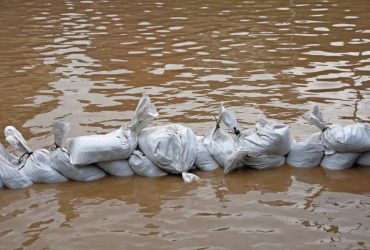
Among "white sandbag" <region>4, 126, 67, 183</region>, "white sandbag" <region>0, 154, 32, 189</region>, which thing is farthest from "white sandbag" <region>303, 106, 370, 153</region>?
"white sandbag" <region>0, 154, 32, 189</region>

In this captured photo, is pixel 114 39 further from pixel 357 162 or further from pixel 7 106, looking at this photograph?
pixel 357 162

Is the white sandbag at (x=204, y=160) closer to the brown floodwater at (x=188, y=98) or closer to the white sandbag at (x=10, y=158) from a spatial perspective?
the brown floodwater at (x=188, y=98)

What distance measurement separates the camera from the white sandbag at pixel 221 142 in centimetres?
479

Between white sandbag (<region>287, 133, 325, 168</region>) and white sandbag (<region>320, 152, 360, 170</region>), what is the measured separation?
0.10 metres

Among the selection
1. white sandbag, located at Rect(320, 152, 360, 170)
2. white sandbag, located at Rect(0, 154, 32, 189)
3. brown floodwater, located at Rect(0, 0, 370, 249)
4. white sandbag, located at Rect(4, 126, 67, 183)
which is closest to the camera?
brown floodwater, located at Rect(0, 0, 370, 249)

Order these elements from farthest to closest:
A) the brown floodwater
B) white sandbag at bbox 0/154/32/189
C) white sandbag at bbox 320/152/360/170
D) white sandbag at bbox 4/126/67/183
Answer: white sandbag at bbox 320/152/360/170, white sandbag at bbox 4/126/67/183, white sandbag at bbox 0/154/32/189, the brown floodwater

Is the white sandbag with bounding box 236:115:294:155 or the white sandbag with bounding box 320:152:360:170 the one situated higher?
the white sandbag with bounding box 236:115:294:155

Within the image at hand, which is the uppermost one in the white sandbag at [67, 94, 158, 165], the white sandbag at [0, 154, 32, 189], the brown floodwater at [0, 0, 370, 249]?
the white sandbag at [67, 94, 158, 165]

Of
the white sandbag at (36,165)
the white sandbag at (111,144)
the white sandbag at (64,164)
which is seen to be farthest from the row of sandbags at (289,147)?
the white sandbag at (36,165)

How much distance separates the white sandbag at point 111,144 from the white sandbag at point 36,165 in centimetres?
22

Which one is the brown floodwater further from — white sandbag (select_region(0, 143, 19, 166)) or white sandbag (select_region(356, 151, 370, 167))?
white sandbag (select_region(0, 143, 19, 166))

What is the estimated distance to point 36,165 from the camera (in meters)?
4.64

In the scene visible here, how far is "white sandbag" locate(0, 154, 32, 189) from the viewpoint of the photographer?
14.8ft

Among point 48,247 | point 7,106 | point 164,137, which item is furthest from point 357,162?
point 7,106
